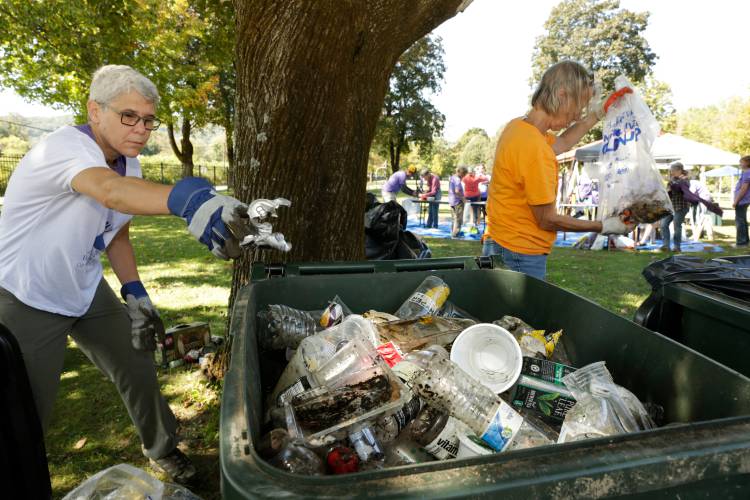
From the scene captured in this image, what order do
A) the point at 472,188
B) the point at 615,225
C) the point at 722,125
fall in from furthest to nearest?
the point at 722,125 < the point at 472,188 < the point at 615,225

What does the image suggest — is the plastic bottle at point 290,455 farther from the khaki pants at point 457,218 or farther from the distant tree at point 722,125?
the distant tree at point 722,125

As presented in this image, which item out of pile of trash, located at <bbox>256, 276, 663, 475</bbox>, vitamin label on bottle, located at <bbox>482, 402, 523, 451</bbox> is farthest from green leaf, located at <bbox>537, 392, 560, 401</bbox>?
vitamin label on bottle, located at <bbox>482, 402, 523, 451</bbox>

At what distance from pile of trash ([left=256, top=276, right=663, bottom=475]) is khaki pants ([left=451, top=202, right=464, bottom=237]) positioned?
10664 millimetres

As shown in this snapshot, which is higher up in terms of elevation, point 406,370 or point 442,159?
point 442,159

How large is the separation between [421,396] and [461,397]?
118mm

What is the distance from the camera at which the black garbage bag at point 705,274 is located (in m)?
1.94

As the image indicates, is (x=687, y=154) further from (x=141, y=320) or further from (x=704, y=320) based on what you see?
(x=141, y=320)

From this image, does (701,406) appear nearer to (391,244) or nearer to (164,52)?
(391,244)

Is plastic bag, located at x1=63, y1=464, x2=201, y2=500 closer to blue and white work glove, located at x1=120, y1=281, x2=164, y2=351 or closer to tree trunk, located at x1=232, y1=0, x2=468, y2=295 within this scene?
blue and white work glove, located at x1=120, y1=281, x2=164, y2=351

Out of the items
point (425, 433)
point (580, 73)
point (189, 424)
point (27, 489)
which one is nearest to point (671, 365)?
point (425, 433)

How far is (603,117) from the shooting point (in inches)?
122

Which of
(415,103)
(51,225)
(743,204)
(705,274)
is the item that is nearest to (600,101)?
(705,274)

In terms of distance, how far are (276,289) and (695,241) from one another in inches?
506

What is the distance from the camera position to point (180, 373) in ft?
12.4
